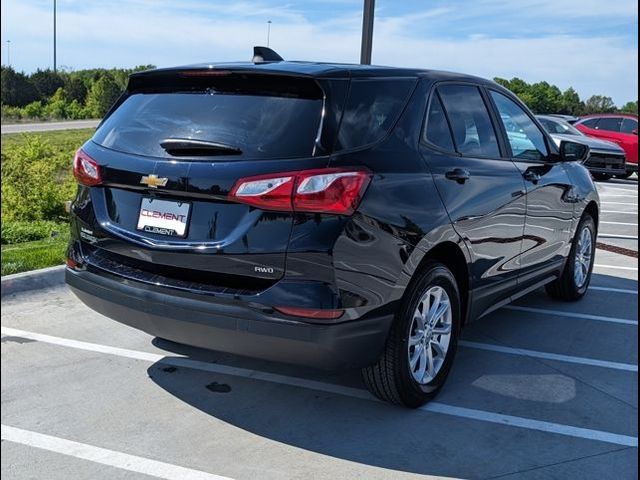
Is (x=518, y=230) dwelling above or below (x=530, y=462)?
above

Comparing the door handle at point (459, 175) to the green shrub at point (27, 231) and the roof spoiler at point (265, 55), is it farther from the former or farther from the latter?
the green shrub at point (27, 231)

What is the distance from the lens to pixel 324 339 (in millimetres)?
3062

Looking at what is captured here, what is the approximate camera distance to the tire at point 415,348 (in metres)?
3.48

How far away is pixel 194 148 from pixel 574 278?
399 cm

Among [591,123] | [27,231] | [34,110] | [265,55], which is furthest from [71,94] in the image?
[265,55]

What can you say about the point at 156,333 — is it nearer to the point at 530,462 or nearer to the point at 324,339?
the point at 324,339

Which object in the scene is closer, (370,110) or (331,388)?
(370,110)

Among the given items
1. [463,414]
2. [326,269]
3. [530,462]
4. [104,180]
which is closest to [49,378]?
[104,180]

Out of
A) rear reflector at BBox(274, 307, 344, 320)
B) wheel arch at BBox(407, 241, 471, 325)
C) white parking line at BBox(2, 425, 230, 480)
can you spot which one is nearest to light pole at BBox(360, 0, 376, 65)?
wheel arch at BBox(407, 241, 471, 325)

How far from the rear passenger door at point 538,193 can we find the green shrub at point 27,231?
4.82m

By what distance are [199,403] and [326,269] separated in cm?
121

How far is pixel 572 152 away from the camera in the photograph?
5664mm

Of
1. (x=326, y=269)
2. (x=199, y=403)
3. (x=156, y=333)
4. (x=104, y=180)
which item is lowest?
(x=199, y=403)

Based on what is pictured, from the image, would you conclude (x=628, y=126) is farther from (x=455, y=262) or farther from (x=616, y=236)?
(x=455, y=262)
